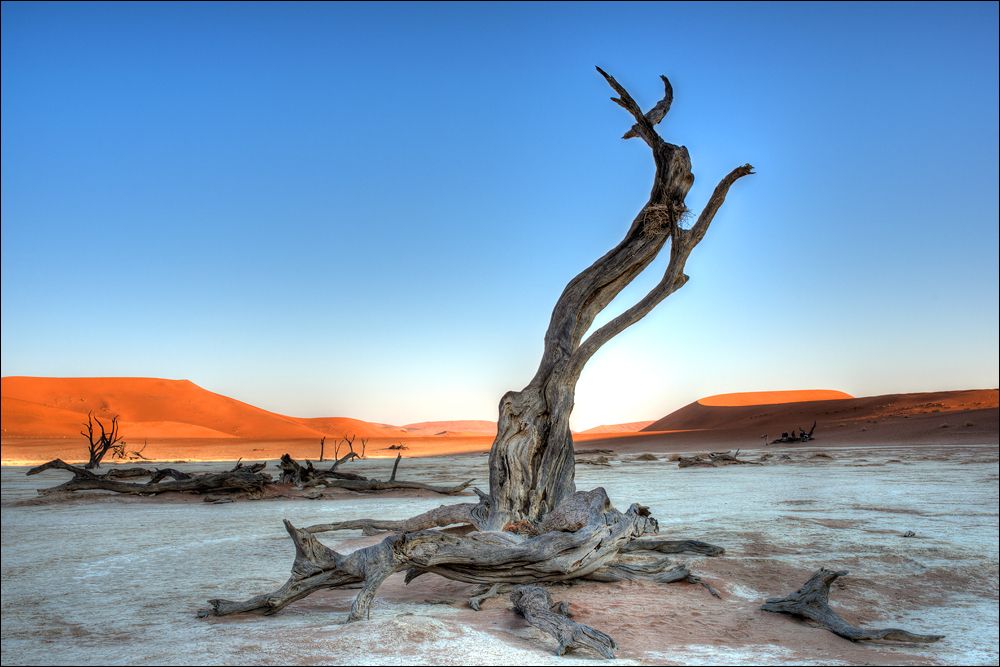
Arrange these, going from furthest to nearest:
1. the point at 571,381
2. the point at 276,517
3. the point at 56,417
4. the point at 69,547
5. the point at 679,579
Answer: the point at 56,417 < the point at 276,517 < the point at 69,547 < the point at 571,381 < the point at 679,579

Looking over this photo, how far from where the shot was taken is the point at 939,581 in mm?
5246

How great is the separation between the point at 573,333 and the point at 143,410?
78.2 meters

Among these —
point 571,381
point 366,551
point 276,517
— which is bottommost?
point 276,517

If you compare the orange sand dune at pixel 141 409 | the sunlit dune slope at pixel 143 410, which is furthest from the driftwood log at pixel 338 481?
the sunlit dune slope at pixel 143 410

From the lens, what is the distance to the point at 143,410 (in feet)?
233

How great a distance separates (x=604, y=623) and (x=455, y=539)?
114 centimetres

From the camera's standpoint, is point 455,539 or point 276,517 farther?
point 276,517

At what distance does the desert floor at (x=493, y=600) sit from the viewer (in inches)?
128

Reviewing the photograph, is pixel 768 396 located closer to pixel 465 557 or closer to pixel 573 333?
pixel 573 333

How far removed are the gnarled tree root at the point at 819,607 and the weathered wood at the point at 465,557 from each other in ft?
3.84

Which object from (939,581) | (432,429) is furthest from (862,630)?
(432,429)

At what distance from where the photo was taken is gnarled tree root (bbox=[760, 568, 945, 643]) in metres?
3.86

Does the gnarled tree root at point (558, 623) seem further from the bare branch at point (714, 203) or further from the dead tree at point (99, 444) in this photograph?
the dead tree at point (99, 444)

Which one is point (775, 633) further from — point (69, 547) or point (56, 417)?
point (56, 417)
